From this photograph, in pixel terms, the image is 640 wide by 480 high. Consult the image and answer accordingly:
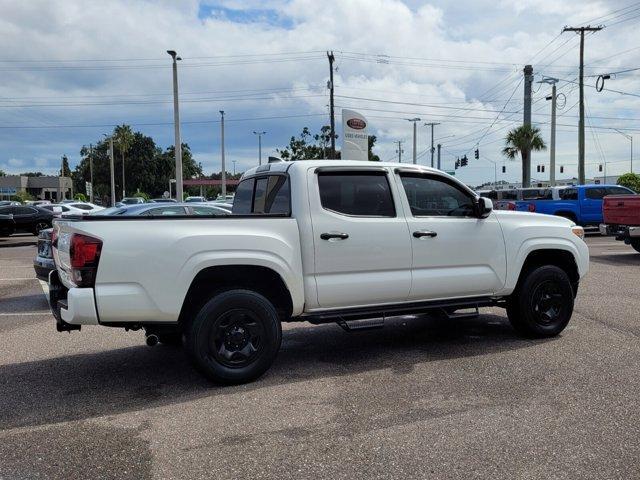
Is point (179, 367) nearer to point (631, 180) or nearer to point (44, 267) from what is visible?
point (44, 267)

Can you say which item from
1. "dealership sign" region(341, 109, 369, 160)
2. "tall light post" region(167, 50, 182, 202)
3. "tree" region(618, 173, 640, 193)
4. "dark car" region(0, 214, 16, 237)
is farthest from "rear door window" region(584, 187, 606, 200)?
"tree" region(618, 173, 640, 193)

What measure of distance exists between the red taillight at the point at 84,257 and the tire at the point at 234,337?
35.8 inches

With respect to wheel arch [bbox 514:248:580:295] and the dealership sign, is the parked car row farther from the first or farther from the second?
wheel arch [bbox 514:248:580:295]

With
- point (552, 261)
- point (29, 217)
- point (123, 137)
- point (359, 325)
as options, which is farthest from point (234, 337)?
point (123, 137)

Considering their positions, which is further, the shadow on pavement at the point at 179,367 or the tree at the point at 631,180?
the tree at the point at 631,180

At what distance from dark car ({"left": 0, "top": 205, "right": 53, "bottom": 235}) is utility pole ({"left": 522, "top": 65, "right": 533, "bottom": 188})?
32067 millimetres

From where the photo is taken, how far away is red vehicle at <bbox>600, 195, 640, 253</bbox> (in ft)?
46.2

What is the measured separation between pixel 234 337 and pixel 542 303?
3541 millimetres

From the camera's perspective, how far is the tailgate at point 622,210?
14055 mm

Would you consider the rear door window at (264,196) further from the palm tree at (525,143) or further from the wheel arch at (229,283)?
the palm tree at (525,143)

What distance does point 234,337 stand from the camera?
5043mm

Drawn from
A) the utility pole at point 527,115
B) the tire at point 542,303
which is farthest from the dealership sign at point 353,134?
the utility pole at point 527,115

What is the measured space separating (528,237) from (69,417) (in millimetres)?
4785

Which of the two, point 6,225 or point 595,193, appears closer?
point 595,193
